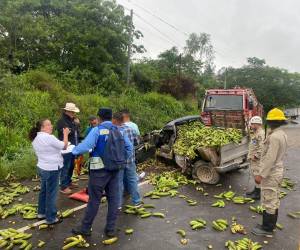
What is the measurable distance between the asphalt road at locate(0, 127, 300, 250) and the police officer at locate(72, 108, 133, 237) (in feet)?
0.84

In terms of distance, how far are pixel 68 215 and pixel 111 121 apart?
88.0 inches

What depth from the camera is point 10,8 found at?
60.2 ft

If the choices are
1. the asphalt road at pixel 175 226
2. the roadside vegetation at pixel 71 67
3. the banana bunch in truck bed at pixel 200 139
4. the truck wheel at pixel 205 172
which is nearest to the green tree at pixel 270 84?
the roadside vegetation at pixel 71 67

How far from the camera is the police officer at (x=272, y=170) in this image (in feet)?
19.5

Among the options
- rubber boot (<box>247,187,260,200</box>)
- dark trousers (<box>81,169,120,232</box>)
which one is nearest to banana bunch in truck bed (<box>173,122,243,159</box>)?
rubber boot (<box>247,187,260,200</box>)

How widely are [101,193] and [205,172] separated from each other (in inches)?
168

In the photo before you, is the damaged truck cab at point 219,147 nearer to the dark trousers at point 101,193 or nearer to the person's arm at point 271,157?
the person's arm at point 271,157

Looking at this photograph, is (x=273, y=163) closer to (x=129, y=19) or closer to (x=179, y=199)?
(x=179, y=199)

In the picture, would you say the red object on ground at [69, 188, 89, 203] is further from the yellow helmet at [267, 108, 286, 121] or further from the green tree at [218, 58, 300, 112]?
the green tree at [218, 58, 300, 112]

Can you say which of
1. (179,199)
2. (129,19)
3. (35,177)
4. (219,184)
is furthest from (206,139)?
(129,19)

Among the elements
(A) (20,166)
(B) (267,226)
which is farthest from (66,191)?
(B) (267,226)

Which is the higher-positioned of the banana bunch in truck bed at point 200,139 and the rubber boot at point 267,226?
the banana bunch in truck bed at point 200,139

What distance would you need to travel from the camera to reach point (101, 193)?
5.77 meters

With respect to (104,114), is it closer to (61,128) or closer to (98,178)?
(98,178)
